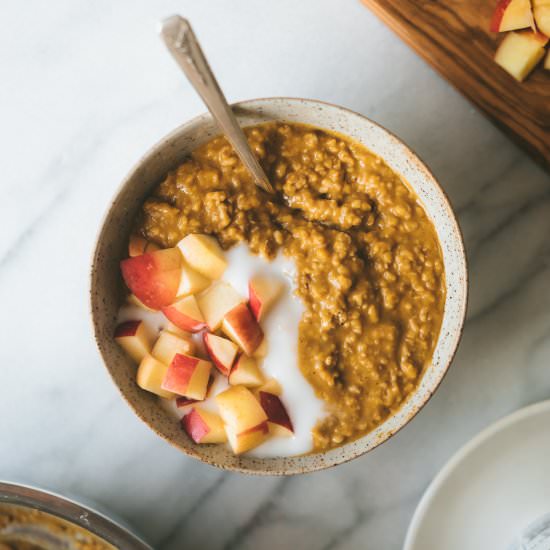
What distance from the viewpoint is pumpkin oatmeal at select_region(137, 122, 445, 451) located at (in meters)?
1.64

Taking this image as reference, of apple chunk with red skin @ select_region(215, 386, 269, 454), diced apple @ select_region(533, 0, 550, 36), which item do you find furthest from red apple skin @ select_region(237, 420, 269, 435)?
diced apple @ select_region(533, 0, 550, 36)

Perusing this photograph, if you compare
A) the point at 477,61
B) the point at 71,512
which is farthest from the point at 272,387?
the point at 477,61

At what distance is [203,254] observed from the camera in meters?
1.61

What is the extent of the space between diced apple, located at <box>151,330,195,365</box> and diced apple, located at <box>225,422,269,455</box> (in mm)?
207

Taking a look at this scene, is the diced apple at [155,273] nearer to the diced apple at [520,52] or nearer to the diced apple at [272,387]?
the diced apple at [272,387]

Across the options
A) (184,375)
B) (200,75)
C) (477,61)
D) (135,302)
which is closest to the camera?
(200,75)

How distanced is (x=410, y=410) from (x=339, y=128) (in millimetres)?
677

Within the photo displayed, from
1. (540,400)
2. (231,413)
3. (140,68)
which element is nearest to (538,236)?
(540,400)

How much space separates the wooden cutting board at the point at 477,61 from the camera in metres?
1.80

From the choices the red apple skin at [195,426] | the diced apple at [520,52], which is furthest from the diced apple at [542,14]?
the red apple skin at [195,426]

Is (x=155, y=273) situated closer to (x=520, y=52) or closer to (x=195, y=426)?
(x=195, y=426)

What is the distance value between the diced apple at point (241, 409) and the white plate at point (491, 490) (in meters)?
0.48

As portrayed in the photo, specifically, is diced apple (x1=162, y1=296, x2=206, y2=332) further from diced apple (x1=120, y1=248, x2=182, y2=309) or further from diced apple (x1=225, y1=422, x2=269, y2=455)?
diced apple (x1=225, y1=422, x2=269, y2=455)

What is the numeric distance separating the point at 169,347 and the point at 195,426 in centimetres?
20
